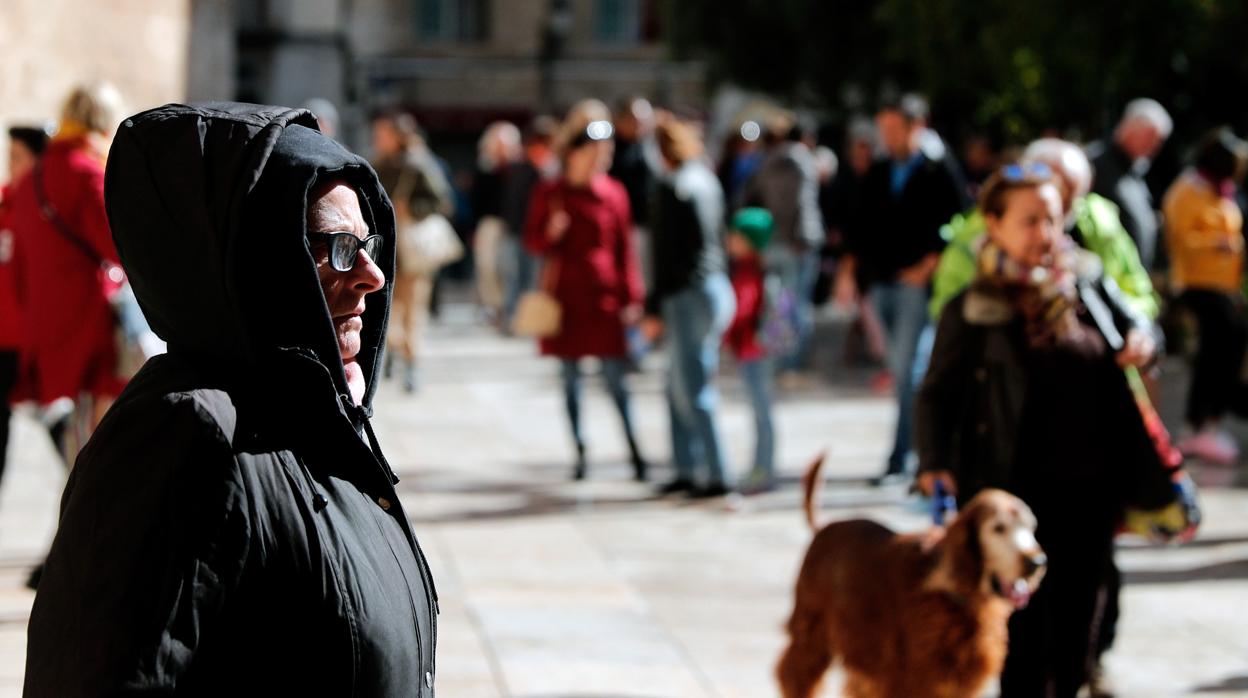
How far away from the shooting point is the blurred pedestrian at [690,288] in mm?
9062

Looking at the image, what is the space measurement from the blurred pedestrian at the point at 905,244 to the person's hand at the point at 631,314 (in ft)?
4.28

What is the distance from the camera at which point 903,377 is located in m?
9.34

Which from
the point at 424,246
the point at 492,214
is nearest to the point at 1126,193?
the point at 424,246

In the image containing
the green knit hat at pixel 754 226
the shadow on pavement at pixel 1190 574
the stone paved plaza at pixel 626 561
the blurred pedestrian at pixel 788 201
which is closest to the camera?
the stone paved plaza at pixel 626 561

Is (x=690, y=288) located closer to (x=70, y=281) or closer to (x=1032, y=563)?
(x=70, y=281)

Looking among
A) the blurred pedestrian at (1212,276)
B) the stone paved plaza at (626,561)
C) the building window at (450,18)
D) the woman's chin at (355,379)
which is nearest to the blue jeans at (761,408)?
the stone paved plaza at (626,561)

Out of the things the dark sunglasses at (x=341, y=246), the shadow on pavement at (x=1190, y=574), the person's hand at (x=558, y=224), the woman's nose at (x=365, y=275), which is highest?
the dark sunglasses at (x=341, y=246)

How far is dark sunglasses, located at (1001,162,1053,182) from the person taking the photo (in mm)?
5109

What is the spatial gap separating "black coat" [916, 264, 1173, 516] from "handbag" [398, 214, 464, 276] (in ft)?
26.9

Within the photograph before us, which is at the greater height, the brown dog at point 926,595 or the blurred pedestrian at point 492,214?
the brown dog at point 926,595

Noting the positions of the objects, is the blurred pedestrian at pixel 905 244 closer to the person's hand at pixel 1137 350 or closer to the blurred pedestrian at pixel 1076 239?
the blurred pedestrian at pixel 1076 239

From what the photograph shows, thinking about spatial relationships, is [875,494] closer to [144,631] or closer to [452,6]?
[144,631]

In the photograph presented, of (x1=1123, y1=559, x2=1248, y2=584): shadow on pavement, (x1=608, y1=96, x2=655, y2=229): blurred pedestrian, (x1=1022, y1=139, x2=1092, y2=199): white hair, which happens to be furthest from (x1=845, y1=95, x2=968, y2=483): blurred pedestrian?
(x1=1022, y1=139, x2=1092, y2=199): white hair

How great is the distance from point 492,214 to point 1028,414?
13.9 metres
